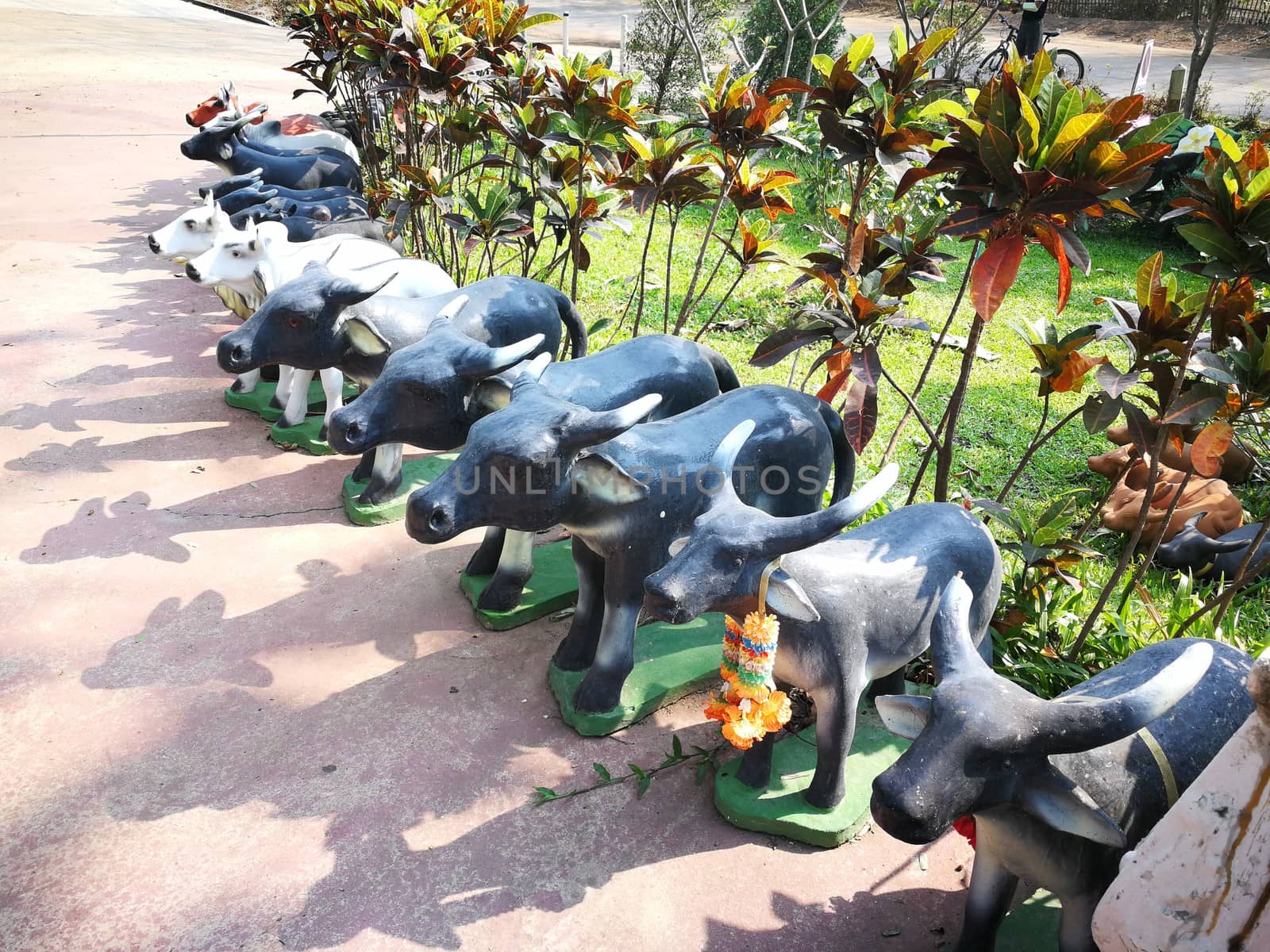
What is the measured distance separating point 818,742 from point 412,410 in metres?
2.02

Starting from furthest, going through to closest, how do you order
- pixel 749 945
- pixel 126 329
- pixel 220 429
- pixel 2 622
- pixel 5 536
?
pixel 126 329 < pixel 220 429 < pixel 5 536 < pixel 2 622 < pixel 749 945

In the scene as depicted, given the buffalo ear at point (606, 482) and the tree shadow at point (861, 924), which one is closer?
the tree shadow at point (861, 924)

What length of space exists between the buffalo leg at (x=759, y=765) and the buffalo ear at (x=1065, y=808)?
1.11 m

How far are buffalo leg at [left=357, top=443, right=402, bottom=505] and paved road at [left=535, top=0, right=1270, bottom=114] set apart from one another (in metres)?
13.7

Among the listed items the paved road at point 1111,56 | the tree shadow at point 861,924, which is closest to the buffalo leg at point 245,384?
the tree shadow at point 861,924

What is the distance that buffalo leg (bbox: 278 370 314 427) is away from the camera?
5648mm

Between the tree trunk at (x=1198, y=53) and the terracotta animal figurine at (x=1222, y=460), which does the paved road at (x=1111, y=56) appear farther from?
the terracotta animal figurine at (x=1222, y=460)

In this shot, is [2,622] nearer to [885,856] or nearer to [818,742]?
[818,742]

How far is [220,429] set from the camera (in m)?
5.86

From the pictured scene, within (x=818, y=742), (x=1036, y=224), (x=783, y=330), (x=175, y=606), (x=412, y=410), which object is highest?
(x=1036, y=224)

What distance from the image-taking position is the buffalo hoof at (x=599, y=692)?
357 centimetres

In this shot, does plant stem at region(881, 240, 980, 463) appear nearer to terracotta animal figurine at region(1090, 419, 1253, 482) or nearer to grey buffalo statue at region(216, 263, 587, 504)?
terracotta animal figurine at region(1090, 419, 1253, 482)

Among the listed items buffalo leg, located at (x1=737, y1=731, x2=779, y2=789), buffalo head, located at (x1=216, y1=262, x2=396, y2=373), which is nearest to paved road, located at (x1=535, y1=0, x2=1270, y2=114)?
buffalo head, located at (x1=216, y1=262, x2=396, y2=373)

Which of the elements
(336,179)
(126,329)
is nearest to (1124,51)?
(336,179)
